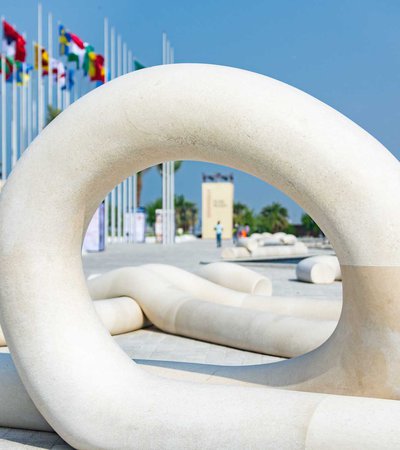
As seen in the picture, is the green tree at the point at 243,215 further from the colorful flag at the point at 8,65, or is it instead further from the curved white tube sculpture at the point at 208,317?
the curved white tube sculpture at the point at 208,317

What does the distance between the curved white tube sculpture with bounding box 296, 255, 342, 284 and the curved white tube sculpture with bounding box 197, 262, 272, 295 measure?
433 centimetres

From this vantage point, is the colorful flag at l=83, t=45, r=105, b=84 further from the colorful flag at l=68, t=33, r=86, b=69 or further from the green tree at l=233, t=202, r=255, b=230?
the green tree at l=233, t=202, r=255, b=230

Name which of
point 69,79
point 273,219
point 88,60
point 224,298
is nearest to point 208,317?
point 224,298

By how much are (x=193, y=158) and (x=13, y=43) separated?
28.6m

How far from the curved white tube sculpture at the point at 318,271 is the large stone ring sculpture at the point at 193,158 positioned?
9.88m

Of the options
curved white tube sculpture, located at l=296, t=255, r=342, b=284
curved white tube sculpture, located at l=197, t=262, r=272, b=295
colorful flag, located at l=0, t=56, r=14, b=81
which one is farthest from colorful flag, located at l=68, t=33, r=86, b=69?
curved white tube sculpture, located at l=197, t=262, r=272, b=295

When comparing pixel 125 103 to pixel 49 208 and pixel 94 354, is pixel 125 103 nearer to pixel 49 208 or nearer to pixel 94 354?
pixel 49 208

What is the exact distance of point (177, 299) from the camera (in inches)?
303

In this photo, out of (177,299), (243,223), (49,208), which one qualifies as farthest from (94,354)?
(243,223)

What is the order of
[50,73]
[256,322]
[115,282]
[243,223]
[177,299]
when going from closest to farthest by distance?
1. [256,322]
2. [177,299]
3. [115,282]
4. [50,73]
5. [243,223]

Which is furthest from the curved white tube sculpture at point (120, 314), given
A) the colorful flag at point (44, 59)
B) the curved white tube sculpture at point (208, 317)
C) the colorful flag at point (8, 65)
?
the colorful flag at point (8, 65)

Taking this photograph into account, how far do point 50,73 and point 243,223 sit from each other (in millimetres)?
40682

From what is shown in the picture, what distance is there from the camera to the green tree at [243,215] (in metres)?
70.0

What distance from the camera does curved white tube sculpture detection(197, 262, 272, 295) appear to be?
31.4 ft
